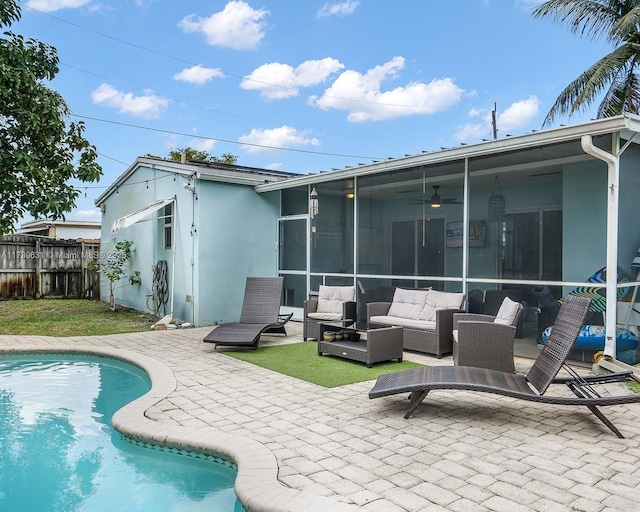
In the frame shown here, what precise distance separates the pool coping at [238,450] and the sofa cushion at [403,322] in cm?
335

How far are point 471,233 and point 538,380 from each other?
11.6 feet

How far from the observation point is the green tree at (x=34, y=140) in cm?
826

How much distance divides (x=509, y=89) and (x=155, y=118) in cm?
1638

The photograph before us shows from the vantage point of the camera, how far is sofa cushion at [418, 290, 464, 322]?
751 cm

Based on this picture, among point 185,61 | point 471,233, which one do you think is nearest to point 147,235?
point 471,233

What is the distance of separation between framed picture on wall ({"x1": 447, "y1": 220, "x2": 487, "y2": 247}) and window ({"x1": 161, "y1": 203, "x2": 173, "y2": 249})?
648 centimetres

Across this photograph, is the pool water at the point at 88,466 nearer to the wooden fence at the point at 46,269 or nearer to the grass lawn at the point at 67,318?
the grass lawn at the point at 67,318

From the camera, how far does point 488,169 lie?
7.43 m

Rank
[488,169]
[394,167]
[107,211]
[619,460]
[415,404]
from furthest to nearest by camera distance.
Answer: [107,211] < [394,167] < [488,169] < [415,404] < [619,460]

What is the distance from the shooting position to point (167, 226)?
11.5 metres

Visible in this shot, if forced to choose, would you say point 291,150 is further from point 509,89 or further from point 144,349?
point 144,349

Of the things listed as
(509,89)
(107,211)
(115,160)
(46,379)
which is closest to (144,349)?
(46,379)

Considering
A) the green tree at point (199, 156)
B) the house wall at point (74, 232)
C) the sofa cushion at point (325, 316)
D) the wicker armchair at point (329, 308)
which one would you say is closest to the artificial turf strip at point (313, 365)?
the wicker armchair at point (329, 308)

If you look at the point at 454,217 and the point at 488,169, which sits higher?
the point at 488,169
